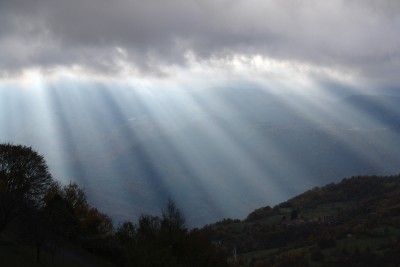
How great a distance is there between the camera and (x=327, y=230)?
11975cm

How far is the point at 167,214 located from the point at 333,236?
75.5m

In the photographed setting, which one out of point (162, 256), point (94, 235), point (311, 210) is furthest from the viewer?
point (311, 210)

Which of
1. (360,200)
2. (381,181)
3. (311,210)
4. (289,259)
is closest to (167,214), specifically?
(289,259)

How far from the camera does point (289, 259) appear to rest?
9738 centimetres

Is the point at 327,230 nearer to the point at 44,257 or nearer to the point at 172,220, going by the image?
the point at 172,220

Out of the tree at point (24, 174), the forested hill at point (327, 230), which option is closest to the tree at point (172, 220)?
the tree at point (24, 174)

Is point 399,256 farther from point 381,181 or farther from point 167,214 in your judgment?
point 381,181

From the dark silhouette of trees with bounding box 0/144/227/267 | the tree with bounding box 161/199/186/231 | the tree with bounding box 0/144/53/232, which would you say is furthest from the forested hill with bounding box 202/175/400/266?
the tree with bounding box 0/144/53/232

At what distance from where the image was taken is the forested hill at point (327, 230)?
96875mm

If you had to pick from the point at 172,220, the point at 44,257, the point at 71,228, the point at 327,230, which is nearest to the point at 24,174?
the point at 71,228

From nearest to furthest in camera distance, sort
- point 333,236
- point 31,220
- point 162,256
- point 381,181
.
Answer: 1. point 31,220
2. point 162,256
3. point 333,236
4. point 381,181

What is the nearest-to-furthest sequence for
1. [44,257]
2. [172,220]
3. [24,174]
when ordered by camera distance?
[44,257], [172,220], [24,174]

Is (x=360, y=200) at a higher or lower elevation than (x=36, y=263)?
higher

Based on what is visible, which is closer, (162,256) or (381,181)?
(162,256)
